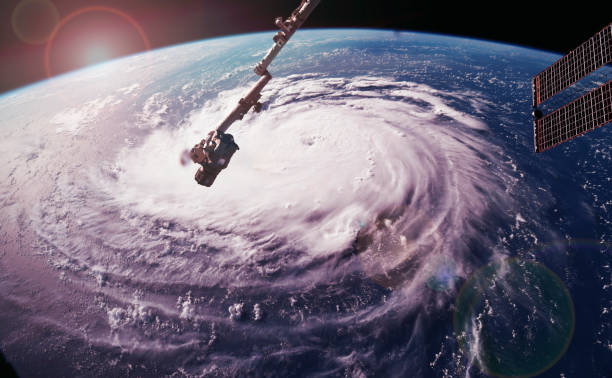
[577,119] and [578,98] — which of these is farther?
[578,98]

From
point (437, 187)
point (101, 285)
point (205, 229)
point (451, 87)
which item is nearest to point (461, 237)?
point (437, 187)

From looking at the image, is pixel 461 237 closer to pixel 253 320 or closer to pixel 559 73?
pixel 559 73

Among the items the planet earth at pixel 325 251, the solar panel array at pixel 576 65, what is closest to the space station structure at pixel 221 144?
the planet earth at pixel 325 251

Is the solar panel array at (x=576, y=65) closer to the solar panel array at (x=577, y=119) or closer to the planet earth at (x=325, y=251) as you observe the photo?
the solar panel array at (x=577, y=119)

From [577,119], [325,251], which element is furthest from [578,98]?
[325,251]

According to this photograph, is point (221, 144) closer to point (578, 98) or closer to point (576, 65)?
point (578, 98)

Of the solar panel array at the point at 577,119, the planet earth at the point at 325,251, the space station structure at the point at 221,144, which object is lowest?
the planet earth at the point at 325,251
